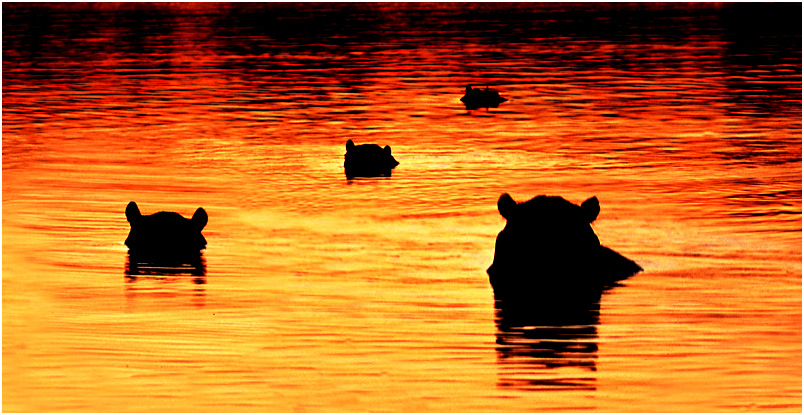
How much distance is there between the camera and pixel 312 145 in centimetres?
3838

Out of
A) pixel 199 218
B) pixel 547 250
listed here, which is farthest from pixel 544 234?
pixel 199 218

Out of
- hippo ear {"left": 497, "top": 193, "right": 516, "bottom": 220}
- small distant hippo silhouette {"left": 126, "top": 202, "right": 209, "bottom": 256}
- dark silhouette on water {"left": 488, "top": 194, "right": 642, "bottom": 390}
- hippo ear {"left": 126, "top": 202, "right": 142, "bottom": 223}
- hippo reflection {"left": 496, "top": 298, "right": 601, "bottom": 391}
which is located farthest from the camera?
hippo ear {"left": 126, "top": 202, "right": 142, "bottom": 223}

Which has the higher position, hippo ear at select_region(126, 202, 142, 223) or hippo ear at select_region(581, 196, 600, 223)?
hippo ear at select_region(581, 196, 600, 223)

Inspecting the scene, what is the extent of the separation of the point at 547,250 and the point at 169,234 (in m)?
5.26

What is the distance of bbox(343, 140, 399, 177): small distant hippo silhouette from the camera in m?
32.6

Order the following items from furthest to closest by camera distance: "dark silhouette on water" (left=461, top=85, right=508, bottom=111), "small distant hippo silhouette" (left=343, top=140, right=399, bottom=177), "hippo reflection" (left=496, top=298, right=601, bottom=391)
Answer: "dark silhouette on water" (left=461, top=85, right=508, bottom=111)
"small distant hippo silhouette" (left=343, top=140, right=399, bottom=177)
"hippo reflection" (left=496, top=298, right=601, bottom=391)

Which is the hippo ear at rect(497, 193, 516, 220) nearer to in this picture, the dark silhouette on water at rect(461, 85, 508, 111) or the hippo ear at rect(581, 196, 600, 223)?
the hippo ear at rect(581, 196, 600, 223)

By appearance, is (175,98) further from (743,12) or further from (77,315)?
(743,12)

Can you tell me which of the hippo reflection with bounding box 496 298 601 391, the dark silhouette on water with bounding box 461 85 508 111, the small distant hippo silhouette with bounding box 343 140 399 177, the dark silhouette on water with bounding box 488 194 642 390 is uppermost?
the dark silhouette on water with bounding box 461 85 508 111

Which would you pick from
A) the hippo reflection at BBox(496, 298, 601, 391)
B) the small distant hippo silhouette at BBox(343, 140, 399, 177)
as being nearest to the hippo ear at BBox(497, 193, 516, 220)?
the hippo reflection at BBox(496, 298, 601, 391)

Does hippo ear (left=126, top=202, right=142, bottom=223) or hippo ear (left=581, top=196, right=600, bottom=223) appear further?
hippo ear (left=126, top=202, right=142, bottom=223)

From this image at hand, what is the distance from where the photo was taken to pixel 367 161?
107 ft

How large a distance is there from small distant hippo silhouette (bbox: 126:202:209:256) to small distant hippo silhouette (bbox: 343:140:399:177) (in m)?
8.71

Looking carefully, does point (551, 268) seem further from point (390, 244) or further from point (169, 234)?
point (169, 234)
